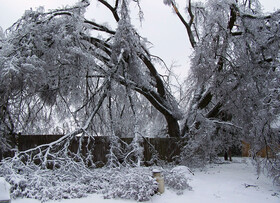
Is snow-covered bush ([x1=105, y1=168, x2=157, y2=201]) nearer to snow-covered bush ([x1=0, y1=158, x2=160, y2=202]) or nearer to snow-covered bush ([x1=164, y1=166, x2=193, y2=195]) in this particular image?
snow-covered bush ([x1=0, y1=158, x2=160, y2=202])

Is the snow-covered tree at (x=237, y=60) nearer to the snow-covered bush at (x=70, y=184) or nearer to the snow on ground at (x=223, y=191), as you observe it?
the snow on ground at (x=223, y=191)

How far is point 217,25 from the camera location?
8453 mm

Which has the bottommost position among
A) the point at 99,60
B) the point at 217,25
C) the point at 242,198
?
the point at 242,198

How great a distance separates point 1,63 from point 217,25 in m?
6.32

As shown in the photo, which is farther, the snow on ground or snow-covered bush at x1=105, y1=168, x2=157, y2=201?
the snow on ground

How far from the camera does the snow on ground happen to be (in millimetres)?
5371

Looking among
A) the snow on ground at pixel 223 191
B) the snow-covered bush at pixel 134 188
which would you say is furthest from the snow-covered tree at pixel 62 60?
the snow on ground at pixel 223 191

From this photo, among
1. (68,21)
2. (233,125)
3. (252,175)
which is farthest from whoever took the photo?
(233,125)

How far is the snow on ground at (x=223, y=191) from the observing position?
5371 mm

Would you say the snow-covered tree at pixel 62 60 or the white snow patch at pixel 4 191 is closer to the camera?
the white snow patch at pixel 4 191

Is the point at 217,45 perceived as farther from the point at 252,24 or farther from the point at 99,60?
the point at 99,60

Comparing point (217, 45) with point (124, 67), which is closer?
point (217, 45)

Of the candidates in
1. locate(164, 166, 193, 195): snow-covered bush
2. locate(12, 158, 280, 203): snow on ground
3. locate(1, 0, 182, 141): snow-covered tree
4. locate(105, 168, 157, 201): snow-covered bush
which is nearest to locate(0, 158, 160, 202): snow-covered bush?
locate(105, 168, 157, 201): snow-covered bush

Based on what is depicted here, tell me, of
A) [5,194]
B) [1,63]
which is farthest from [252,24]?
[5,194]
